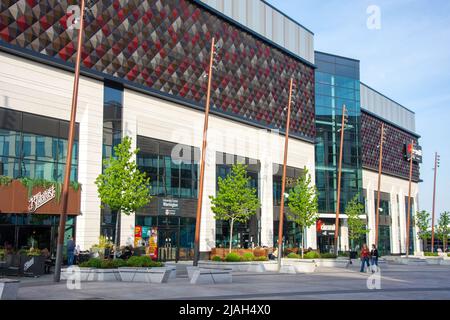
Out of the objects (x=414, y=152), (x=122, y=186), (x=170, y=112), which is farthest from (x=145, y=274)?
(x=414, y=152)

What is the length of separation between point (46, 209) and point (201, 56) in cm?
2059

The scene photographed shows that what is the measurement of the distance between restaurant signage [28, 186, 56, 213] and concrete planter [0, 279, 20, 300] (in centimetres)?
1716

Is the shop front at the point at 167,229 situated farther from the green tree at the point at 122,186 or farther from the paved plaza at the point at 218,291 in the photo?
the paved plaza at the point at 218,291

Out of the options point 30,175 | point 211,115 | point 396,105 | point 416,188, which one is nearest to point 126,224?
point 30,175

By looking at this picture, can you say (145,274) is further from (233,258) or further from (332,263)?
(332,263)

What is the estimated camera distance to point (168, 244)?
43.1 metres

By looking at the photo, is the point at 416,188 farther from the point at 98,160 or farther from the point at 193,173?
the point at 98,160

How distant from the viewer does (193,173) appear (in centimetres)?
4578

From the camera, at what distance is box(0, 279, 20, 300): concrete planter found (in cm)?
1501

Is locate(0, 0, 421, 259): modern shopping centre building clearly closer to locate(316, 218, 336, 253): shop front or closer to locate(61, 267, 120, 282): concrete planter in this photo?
locate(316, 218, 336, 253): shop front

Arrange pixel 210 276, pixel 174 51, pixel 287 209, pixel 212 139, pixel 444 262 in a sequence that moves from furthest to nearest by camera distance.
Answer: pixel 287 209 < pixel 444 262 < pixel 212 139 < pixel 174 51 < pixel 210 276

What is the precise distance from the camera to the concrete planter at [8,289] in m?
15.0

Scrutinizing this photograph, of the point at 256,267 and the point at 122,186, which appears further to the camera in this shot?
the point at 256,267

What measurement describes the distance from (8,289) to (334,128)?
190ft
